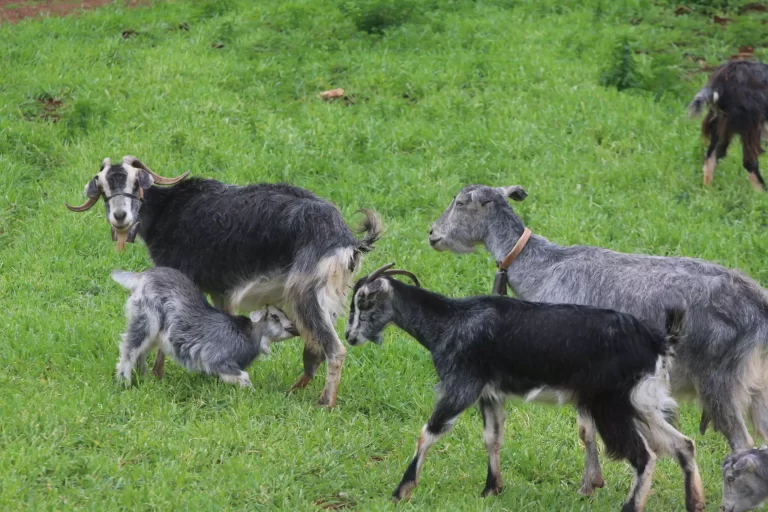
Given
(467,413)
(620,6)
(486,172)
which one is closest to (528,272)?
(467,413)

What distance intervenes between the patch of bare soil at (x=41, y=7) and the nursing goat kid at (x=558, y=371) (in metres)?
9.54

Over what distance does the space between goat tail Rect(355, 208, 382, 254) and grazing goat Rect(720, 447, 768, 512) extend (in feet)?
8.91

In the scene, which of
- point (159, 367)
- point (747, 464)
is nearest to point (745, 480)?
point (747, 464)

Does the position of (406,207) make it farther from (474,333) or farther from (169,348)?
(474,333)

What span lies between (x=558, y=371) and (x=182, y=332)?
2552 mm

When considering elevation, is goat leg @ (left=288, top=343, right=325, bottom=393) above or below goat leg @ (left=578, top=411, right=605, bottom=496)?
below

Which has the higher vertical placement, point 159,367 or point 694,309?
point 694,309

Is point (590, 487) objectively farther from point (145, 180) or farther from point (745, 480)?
point (145, 180)

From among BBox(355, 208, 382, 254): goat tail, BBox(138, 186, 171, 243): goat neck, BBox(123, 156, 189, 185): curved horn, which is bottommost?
BBox(138, 186, 171, 243): goat neck

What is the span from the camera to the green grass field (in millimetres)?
6238

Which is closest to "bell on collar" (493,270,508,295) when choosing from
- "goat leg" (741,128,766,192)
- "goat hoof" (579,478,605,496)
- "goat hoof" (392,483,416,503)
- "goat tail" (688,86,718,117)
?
"goat hoof" (579,478,605,496)

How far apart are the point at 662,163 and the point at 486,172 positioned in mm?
1733

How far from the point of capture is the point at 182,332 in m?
7.09

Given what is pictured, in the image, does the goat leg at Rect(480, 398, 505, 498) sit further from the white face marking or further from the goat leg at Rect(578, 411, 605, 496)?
the white face marking
